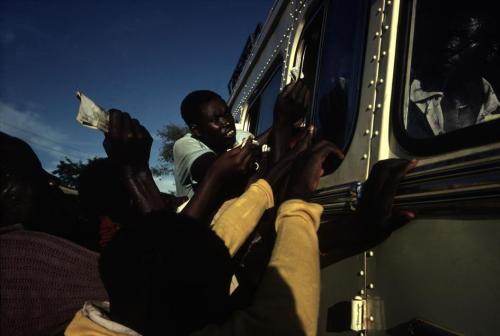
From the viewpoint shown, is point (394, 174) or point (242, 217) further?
point (242, 217)

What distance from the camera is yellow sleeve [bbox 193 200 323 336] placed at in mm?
757

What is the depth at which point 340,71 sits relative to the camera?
1.51 meters

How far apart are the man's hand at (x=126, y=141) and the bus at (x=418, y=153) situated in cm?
80

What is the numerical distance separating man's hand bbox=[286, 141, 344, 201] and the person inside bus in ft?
0.91

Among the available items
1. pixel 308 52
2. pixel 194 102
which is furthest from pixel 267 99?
pixel 194 102

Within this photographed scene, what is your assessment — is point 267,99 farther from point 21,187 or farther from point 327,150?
point 21,187

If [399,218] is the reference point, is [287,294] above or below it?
below

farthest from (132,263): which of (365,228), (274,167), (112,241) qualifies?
(274,167)

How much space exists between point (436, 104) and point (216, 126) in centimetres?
118

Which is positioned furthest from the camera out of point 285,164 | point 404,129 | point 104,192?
point 104,192

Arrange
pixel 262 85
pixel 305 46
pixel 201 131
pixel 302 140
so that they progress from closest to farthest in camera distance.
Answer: pixel 302 140
pixel 201 131
pixel 305 46
pixel 262 85

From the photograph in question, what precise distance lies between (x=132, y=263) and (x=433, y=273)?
0.75 m

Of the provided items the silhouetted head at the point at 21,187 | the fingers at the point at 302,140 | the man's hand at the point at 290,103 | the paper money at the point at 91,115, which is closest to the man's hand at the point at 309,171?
the fingers at the point at 302,140

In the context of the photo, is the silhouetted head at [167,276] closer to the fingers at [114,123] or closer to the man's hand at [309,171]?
the man's hand at [309,171]
